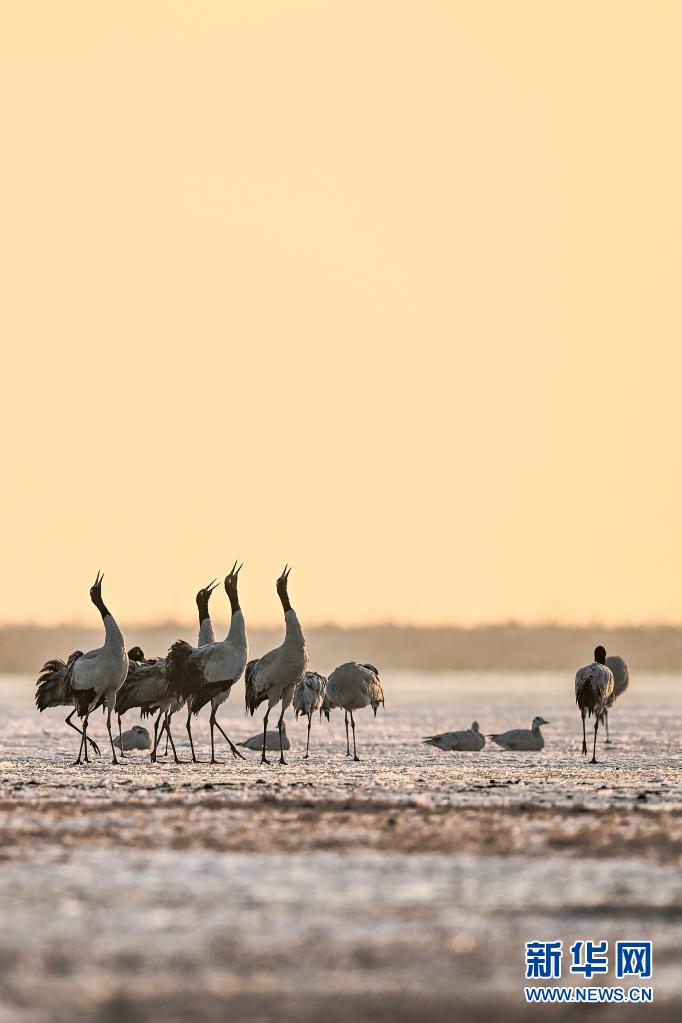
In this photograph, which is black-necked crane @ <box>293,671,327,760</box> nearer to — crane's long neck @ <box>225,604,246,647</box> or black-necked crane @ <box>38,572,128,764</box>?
crane's long neck @ <box>225,604,246,647</box>

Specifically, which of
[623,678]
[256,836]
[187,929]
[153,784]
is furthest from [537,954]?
[623,678]

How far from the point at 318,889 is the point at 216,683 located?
18.4 meters

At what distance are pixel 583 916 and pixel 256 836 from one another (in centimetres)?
506

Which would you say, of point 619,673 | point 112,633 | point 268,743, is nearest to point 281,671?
point 112,633

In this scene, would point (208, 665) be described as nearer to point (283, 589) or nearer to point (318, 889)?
point (283, 589)

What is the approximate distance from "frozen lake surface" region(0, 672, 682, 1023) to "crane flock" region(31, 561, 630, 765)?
4184 millimetres

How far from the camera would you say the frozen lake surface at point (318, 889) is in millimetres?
9500

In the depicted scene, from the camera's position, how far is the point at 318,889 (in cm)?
1291

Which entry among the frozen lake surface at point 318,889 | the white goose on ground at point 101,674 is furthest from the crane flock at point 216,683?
the frozen lake surface at point 318,889

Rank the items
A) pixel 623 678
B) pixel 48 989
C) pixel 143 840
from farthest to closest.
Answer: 1. pixel 623 678
2. pixel 143 840
3. pixel 48 989

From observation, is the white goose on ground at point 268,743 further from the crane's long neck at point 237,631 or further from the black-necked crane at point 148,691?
the crane's long neck at point 237,631

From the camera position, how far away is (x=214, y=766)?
29.5 meters

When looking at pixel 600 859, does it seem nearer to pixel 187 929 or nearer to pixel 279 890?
pixel 279 890

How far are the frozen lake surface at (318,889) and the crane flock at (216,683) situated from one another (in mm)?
4184
